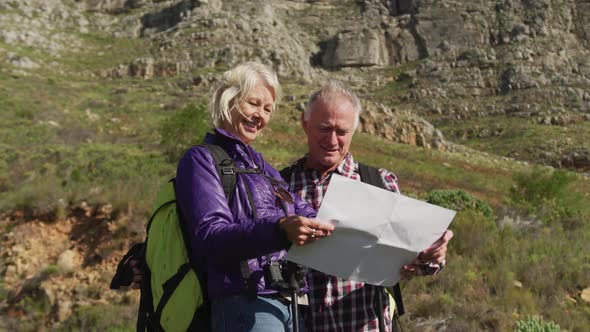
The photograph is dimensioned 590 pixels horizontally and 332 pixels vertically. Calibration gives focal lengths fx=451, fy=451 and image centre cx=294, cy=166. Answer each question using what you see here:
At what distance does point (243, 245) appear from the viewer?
1.51 meters

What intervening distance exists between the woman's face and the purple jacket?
4.1 inches

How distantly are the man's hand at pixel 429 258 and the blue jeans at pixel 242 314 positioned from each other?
644 millimetres

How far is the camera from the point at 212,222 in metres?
1.58

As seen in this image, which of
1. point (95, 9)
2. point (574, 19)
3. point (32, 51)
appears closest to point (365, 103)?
point (32, 51)

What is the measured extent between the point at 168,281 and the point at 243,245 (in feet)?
1.18

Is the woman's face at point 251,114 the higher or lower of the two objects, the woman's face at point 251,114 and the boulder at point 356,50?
the higher

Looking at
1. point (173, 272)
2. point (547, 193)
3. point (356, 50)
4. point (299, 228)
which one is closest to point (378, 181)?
point (299, 228)

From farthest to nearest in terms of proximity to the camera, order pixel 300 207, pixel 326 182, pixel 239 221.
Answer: pixel 326 182 → pixel 300 207 → pixel 239 221

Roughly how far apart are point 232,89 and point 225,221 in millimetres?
634

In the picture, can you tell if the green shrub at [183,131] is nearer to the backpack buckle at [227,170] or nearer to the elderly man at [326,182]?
the elderly man at [326,182]

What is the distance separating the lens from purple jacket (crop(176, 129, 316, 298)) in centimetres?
152

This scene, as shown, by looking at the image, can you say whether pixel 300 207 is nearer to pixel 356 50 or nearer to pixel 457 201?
pixel 457 201

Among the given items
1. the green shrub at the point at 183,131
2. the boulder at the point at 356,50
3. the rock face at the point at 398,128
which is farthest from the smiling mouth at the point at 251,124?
the boulder at the point at 356,50

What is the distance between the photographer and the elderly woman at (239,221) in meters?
1.52
